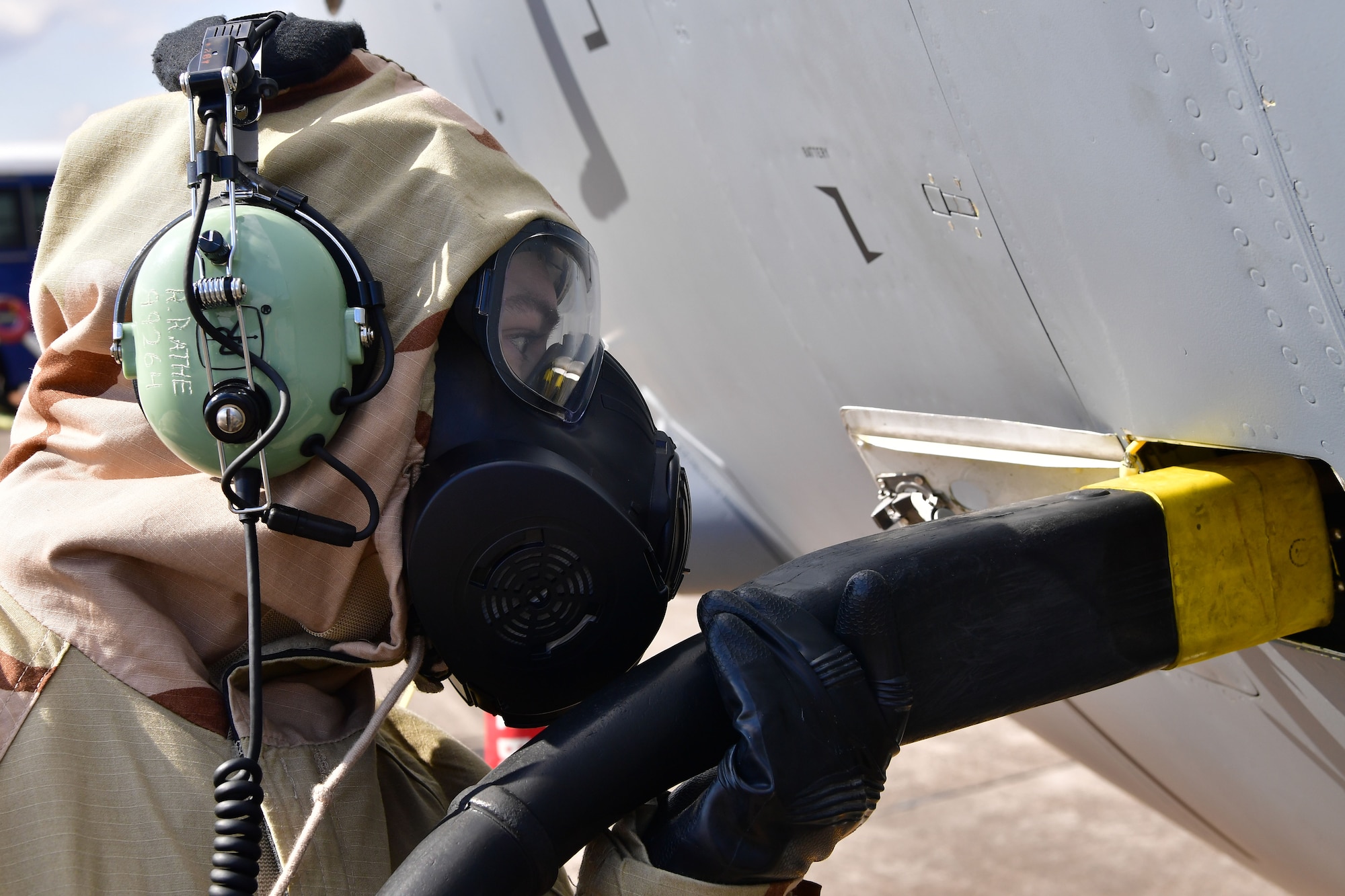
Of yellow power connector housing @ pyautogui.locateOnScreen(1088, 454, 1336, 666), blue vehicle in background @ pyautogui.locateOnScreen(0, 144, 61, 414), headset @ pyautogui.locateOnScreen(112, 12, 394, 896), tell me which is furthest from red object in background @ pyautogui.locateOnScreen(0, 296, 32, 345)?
yellow power connector housing @ pyautogui.locateOnScreen(1088, 454, 1336, 666)

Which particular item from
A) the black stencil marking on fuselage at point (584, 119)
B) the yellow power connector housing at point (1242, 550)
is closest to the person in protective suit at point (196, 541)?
the yellow power connector housing at point (1242, 550)

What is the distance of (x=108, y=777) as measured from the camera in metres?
1.15

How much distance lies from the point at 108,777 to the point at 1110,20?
120 centimetres

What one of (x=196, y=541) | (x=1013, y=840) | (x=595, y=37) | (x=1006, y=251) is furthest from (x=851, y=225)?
(x=1013, y=840)

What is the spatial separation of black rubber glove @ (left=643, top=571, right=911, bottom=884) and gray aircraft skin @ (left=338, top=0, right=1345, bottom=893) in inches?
16.4

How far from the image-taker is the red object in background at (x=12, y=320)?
35.0ft

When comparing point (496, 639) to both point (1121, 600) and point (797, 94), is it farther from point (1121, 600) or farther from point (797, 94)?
point (797, 94)

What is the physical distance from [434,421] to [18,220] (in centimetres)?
1141

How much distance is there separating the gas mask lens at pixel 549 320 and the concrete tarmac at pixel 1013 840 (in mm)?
2294

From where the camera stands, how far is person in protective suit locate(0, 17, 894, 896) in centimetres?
115

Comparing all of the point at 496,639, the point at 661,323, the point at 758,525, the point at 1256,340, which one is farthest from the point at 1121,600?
the point at 758,525

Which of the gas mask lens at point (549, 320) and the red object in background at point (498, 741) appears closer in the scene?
the gas mask lens at point (549, 320)

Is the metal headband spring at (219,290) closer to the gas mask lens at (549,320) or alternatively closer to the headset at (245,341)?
the headset at (245,341)

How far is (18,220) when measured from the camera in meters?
10.7
